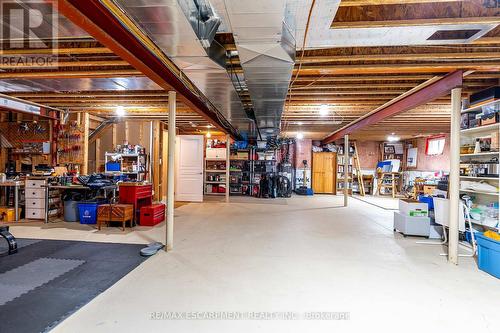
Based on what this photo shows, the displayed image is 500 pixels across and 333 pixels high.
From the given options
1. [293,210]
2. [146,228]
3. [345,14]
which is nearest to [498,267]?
[345,14]

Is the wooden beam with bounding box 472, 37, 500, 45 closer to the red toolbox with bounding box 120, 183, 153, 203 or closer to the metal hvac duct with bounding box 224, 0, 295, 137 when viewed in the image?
the metal hvac duct with bounding box 224, 0, 295, 137

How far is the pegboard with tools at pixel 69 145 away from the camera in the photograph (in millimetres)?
6570

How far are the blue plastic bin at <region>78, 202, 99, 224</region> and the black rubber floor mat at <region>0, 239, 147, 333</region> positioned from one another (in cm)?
108

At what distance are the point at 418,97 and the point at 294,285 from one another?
12.5 ft

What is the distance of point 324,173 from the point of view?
11336 mm

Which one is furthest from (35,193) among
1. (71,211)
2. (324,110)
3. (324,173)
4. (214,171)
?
(324,173)

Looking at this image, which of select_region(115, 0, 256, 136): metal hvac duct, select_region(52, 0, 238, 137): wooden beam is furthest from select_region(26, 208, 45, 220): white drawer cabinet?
select_region(115, 0, 256, 136): metal hvac duct

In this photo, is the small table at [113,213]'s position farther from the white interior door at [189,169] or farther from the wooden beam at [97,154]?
the white interior door at [189,169]

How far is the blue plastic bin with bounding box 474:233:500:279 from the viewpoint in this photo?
2.83 metres

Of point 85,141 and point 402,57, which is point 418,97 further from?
point 85,141

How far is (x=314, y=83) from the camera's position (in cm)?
427

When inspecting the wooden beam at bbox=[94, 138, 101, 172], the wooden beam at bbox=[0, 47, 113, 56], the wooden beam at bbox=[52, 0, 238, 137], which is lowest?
the wooden beam at bbox=[94, 138, 101, 172]

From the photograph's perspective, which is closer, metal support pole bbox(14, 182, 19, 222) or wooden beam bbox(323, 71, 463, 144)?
wooden beam bbox(323, 71, 463, 144)

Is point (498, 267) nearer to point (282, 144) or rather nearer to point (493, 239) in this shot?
point (493, 239)
